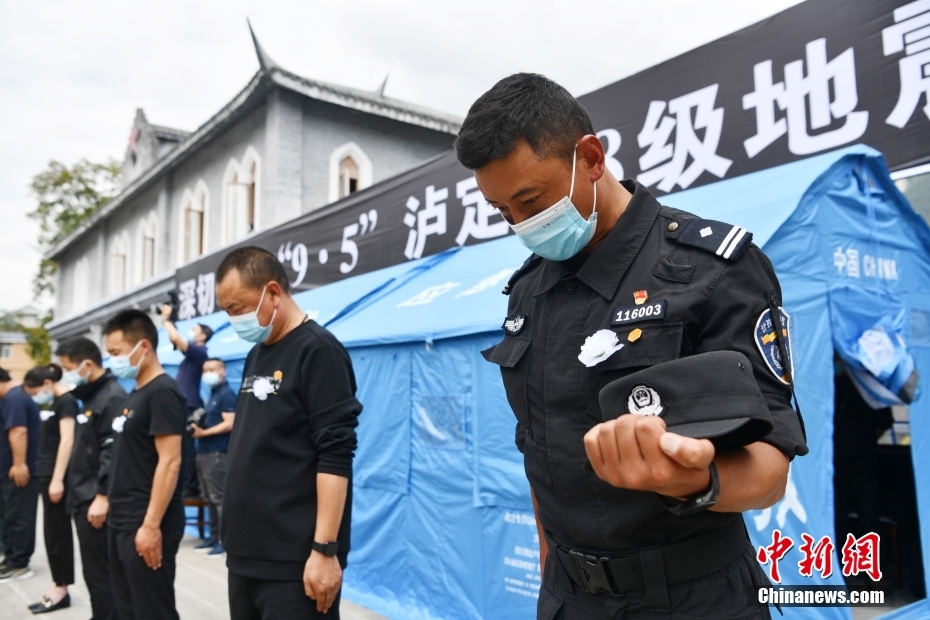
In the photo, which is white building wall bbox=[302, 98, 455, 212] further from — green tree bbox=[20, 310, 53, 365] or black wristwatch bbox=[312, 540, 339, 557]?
green tree bbox=[20, 310, 53, 365]

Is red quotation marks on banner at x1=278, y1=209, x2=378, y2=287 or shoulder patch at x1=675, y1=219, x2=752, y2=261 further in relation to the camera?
red quotation marks on banner at x1=278, y1=209, x2=378, y2=287

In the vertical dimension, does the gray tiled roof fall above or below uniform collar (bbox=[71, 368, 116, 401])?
above

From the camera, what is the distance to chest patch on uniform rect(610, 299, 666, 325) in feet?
3.77

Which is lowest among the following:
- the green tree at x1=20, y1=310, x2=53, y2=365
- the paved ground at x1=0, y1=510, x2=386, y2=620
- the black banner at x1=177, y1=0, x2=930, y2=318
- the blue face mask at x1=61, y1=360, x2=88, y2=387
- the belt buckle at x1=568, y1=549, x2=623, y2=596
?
the paved ground at x1=0, y1=510, x2=386, y2=620

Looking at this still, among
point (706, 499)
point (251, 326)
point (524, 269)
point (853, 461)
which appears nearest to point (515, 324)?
point (524, 269)

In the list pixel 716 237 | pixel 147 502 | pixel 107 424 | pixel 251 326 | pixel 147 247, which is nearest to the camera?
pixel 716 237

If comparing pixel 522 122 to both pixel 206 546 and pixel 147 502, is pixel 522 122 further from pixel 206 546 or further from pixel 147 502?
pixel 206 546

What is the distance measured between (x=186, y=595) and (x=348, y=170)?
817cm

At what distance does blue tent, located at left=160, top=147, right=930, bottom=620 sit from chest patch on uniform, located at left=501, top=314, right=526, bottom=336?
1.85 metres

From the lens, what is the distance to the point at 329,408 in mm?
2346

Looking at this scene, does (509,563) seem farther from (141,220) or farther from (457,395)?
(141,220)

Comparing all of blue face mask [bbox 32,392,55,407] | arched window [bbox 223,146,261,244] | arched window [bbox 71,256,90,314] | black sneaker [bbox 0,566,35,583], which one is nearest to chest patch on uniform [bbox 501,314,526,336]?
black sneaker [bbox 0,566,35,583]

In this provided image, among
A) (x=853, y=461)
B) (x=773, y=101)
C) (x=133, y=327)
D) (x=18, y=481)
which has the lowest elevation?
(x=18, y=481)

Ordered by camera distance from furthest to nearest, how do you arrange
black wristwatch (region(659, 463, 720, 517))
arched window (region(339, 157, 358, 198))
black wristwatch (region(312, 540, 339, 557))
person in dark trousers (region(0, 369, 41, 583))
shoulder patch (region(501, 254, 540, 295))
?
arched window (region(339, 157, 358, 198)) → person in dark trousers (region(0, 369, 41, 583)) → black wristwatch (region(312, 540, 339, 557)) → shoulder patch (region(501, 254, 540, 295)) → black wristwatch (region(659, 463, 720, 517))
